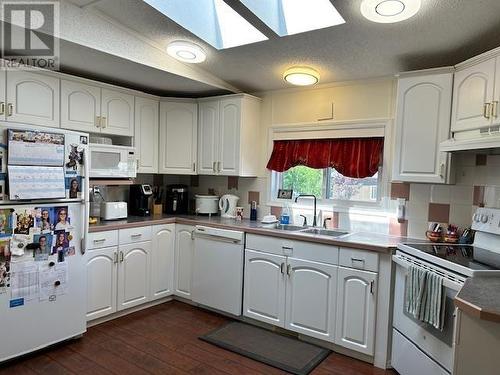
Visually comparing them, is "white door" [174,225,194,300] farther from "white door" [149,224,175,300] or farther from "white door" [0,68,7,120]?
"white door" [0,68,7,120]

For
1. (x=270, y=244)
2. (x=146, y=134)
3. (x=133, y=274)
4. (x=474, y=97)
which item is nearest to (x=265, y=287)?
(x=270, y=244)

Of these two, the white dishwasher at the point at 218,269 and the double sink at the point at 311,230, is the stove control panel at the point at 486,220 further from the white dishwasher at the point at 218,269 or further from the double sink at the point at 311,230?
the white dishwasher at the point at 218,269

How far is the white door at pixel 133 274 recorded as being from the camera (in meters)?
3.11

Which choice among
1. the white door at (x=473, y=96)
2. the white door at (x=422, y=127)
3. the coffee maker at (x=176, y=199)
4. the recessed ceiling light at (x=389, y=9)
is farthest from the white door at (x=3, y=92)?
the white door at (x=473, y=96)

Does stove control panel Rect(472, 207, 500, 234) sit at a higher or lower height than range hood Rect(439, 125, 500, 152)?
lower

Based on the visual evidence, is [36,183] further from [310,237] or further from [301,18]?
[301,18]

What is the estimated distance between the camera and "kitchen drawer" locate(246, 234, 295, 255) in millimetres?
2848

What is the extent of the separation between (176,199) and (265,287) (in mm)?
1518

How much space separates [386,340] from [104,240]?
7.59 feet

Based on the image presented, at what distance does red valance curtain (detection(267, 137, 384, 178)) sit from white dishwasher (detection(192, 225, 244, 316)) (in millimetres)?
921

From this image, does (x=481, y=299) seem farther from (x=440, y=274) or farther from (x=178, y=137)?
(x=178, y=137)

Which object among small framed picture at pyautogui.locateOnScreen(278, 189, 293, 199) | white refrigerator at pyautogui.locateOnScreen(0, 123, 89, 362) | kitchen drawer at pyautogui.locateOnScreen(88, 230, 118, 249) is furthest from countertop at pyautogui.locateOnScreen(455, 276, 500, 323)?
kitchen drawer at pyautogui.locateOnScreen(88, 230, 118, 249)

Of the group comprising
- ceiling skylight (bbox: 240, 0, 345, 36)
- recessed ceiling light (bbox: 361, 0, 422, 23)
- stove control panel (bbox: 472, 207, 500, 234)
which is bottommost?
stove control panel (bbox: 472, 207, 500, 234)

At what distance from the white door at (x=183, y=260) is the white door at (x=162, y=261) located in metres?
0.05
